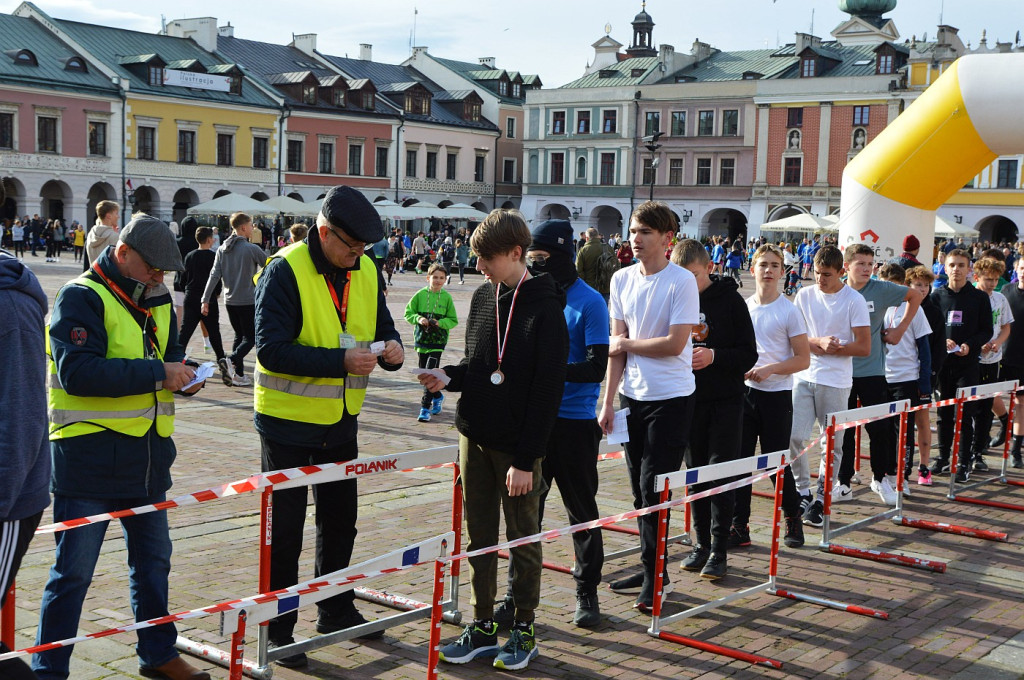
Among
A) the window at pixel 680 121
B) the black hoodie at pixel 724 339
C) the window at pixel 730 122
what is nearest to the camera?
the black hoodie at pixel 724 339

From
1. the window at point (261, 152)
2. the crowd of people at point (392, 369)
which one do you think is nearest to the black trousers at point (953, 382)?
the crowd of people at point (392, 369)

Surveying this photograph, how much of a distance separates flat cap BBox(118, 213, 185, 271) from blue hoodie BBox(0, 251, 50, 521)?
0.85 metres

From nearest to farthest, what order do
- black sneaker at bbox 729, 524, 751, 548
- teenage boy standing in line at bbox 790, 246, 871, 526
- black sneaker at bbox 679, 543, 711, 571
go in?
black sneaker at bbox 679, 543, 711, 571 < black sneaker at bbox 729, 524, 751, 548 < teenage boy standing in line at bbox 790, 246, 871, 526

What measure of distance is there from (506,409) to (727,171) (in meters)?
65.6

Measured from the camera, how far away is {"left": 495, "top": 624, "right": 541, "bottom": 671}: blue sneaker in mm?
4883

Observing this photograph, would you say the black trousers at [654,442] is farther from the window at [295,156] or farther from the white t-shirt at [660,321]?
the window at [295,156]

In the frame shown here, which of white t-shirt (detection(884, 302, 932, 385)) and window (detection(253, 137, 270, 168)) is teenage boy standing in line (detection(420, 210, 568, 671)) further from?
window (detection(253, 137, 270, 168))

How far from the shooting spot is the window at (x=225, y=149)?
186 ft

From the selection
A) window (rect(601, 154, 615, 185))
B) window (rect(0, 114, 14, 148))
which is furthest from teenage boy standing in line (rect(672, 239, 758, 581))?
window (rect(601, 154, 615, 185))

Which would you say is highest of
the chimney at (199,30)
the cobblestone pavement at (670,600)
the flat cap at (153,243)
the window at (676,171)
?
the chimney at (199,30)

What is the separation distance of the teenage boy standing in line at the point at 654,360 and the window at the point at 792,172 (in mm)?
62516

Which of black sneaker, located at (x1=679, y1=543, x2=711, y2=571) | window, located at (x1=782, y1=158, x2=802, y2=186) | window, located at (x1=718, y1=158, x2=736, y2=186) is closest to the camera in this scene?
black sneaker, located at (x1=679, y1=543, x2=711, y2=571)

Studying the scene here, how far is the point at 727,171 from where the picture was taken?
224 feet

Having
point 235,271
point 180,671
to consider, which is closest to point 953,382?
point 235,271
